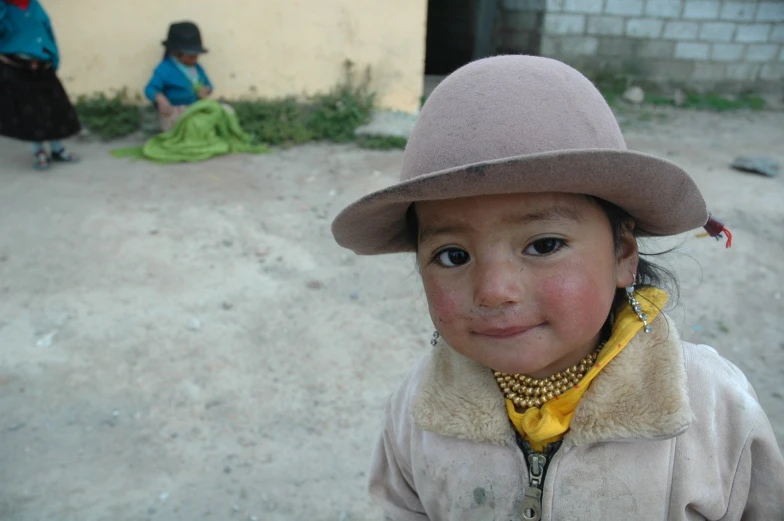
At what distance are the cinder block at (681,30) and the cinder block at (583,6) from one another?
0.86m

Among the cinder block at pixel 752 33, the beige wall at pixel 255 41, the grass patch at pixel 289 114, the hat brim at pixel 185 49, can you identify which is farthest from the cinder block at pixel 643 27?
the hat brim at pixel 185 49

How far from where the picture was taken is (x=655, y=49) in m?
7.78

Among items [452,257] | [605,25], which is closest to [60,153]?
[452,257]

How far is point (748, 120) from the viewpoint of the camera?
7312 millimetres

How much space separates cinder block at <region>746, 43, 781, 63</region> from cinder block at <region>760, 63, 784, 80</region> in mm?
86

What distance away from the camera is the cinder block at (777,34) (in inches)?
301

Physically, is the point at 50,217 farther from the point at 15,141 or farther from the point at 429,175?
the point at 429,175

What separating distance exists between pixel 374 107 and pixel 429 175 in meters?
5.87

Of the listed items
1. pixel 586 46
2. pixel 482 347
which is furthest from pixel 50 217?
pixel 586 46

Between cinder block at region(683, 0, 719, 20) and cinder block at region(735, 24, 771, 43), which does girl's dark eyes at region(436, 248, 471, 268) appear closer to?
cinder block at region(683, 0, 719, 20)

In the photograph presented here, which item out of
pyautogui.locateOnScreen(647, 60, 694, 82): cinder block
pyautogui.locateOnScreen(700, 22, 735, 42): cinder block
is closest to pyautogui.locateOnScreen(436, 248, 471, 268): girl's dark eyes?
pyautogui.locateOnScreen(647, 60, 694, 82): cinder block

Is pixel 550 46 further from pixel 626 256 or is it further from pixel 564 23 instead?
pixel 626 256

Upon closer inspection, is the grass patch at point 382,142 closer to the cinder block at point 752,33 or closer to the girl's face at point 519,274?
the cinder block at point 752,33

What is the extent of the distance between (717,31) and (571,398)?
7933 millimetres
